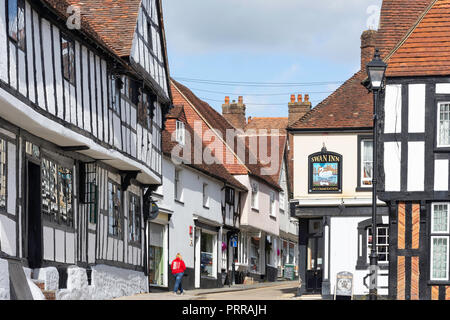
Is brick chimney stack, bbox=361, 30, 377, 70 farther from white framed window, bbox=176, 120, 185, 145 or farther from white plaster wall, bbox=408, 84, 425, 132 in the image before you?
white plaster wall, bbox=408, 84, 425, 132

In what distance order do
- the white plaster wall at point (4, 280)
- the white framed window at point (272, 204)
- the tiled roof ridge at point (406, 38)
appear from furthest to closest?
the white framed window at point (272, 204), the tiled roof ridge at point (406, 38), the white plaster wall at point (4, 280)

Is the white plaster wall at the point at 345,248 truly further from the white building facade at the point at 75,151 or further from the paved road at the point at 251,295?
the white building facade at the point at 75,151

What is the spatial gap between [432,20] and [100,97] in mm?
9306

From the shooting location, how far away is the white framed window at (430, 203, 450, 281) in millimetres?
23797

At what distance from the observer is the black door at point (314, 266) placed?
31625mm

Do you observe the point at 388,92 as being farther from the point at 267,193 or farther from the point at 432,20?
the point at 267,193

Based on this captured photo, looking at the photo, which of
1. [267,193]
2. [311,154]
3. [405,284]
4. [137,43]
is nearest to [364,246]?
[311,154]

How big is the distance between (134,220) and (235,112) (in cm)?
2924

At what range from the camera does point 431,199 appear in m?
23.9

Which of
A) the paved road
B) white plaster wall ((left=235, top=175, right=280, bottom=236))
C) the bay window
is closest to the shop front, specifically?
the paved road

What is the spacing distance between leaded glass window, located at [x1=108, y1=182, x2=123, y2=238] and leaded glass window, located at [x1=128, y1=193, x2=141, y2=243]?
4.28 feet

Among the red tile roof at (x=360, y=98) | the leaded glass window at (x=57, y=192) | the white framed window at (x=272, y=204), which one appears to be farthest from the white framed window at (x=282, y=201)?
the leaded glass window at (x=57, y=192)

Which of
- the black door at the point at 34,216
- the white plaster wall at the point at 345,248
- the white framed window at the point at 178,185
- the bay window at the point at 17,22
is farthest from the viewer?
the white framed window at the point at 178,185

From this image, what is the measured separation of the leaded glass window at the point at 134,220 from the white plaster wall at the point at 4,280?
38.8 feet
